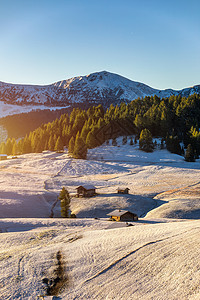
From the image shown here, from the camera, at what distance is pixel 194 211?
143 feet

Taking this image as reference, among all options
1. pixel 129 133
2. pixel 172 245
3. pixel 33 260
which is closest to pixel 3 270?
pixel 33 260

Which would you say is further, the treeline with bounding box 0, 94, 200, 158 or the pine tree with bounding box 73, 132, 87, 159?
the treeline with bounding box 0, 94, 200, 158

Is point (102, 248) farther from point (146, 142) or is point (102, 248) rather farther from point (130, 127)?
point (130, 127)

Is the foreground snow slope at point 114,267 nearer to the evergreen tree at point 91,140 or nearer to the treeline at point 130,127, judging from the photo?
the treeline at point 130,127

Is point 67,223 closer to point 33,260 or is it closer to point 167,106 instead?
point 33,260

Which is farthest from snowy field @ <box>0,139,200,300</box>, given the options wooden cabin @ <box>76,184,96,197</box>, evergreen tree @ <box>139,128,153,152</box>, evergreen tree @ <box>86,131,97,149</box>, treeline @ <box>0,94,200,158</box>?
evergreen tree @ <box>86,131,97,149</box>

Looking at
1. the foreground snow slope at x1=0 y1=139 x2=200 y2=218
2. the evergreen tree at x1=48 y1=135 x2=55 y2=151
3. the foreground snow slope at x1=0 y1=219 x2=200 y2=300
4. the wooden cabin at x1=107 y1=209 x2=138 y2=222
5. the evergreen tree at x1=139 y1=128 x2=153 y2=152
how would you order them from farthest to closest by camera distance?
the evergreen tree at x1=48 y1=135 x2=55 y2=151 → the evergreen tree at x1=139 y1=128 x2=153 y2=152 → the foreground snow slope at x1=0 y1=139 x2=200 y2=218 → the wooden cabin at x1=107 y1=209 x2=138 y2=222 → the foreground snow slope at x1=0 y1=219 x2=200 y2=300

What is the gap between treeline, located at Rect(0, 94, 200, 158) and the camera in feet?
361

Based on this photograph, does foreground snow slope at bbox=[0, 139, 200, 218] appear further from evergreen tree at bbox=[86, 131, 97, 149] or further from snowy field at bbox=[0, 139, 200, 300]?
evergreen tree at bbox=[86, 131, 97, 149]

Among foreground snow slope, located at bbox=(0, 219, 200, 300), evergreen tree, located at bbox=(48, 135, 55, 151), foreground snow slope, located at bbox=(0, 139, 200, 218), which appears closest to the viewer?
foreground snow slope, located at bbox=(0, 219, 200, 300)

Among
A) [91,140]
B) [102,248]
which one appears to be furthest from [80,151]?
[102,248]

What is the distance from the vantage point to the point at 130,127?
130500mm

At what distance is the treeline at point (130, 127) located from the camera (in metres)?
110

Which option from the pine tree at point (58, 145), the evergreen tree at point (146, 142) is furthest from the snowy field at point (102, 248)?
the pine tree at point (58, 145)
